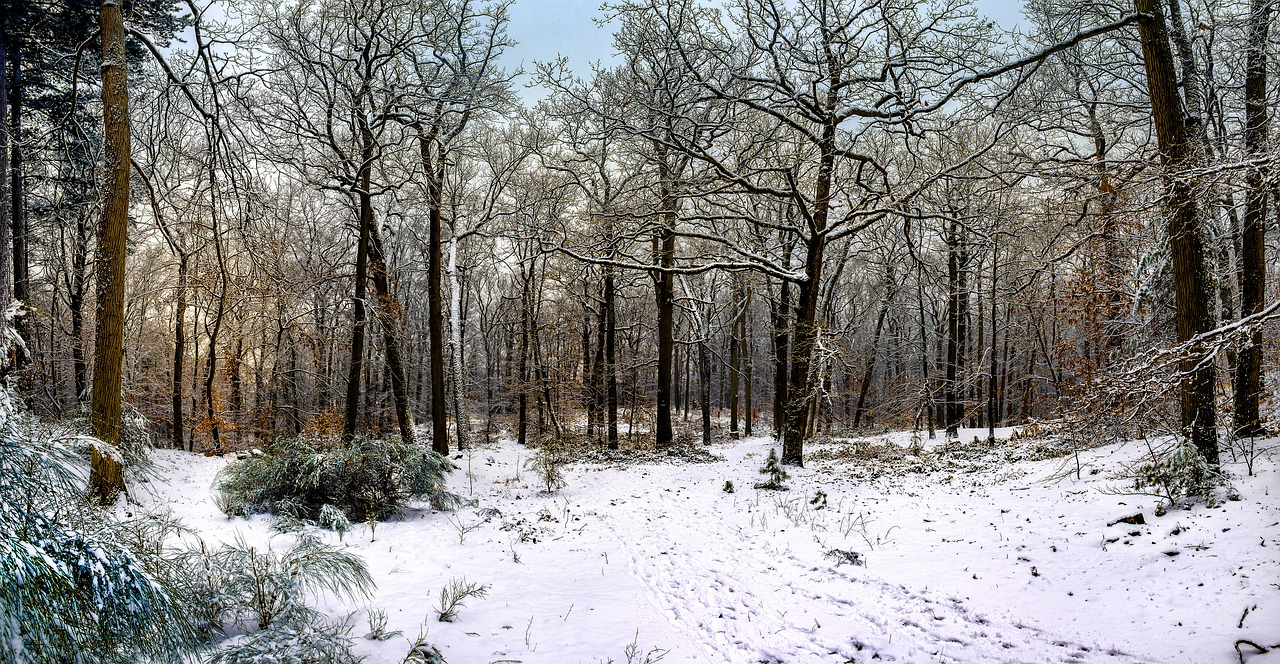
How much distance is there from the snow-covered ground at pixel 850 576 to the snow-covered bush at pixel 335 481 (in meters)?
0.29

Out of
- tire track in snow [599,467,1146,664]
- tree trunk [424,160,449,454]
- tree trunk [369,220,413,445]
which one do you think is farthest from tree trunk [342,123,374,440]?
tire track in snow [599,467,1146,664]

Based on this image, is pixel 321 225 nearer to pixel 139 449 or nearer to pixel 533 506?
pixel 139 449

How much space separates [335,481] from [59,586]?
5.51 meters

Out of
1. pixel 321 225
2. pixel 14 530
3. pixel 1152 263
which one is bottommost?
pixel 14 530

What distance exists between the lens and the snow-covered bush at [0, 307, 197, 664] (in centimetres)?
168

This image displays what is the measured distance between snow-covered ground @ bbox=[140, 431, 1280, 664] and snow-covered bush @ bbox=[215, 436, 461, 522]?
290mm

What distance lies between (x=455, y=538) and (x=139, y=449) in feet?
20.6

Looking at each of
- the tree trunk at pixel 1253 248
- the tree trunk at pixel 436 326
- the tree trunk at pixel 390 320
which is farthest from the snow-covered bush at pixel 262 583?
the tree trunk at pixel 1253 248

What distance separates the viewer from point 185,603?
2.89 m

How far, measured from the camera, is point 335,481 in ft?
22.7

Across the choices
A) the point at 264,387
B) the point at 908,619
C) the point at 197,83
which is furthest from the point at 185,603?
the point at 264,387

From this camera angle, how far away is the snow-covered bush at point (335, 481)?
665cm

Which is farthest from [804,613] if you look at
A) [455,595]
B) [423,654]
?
[423,654]

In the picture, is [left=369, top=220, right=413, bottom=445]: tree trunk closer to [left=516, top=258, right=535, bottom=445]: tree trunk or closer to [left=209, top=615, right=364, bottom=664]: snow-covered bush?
[left=516, top=258, right=535, bottom=445]: tree trunk
